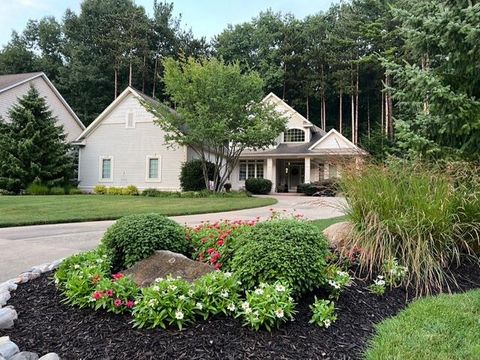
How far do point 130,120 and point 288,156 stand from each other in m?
9.98

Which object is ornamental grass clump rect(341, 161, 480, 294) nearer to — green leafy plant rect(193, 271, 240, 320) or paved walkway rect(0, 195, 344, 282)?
paved walkway rect(0, 195, 344, 282)

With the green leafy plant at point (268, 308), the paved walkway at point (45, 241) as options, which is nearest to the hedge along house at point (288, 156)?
the paved walkway at point (45, 241)

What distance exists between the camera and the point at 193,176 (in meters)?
21.3

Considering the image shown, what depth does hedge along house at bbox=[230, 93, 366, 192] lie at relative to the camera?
80.7ft

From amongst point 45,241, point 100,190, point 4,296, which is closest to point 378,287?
point 4,296

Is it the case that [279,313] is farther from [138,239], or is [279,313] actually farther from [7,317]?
[7,317]

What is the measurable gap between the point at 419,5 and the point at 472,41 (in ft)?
4.70

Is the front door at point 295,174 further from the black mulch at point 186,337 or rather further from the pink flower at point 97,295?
the pink flower at point 97,295

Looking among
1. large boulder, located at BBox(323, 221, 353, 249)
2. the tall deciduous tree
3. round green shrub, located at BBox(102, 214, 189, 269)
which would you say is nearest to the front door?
the tall deciduous tree

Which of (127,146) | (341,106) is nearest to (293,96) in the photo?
(341,106)

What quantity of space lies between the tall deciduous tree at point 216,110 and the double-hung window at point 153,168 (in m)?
2.39

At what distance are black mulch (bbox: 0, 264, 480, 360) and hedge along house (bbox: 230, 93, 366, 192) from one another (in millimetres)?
21532

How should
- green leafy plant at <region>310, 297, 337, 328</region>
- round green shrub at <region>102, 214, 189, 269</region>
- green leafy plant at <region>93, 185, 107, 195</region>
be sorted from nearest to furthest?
1. green leafy plant at <region>310, 297, 337, 328</region>
2. round green shrub at <region>102, 214, 189, 269</region>
3. green leafy plant at <region>93, 185, 107, 195</region>

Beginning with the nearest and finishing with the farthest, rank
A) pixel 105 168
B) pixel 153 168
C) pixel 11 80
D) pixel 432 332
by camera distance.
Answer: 1. pixel 432 332
2. pixel 153 168
3. pixel 105 168
4. pixel 11 80
